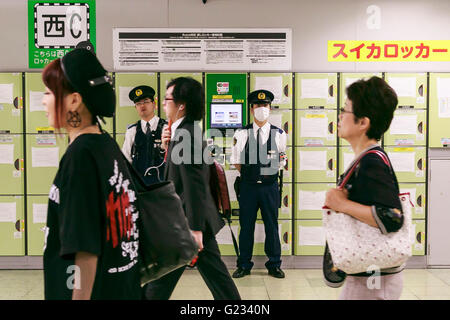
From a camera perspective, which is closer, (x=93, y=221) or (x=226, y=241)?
(x=93, y=221)

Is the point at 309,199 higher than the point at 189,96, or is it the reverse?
the point at 189,96

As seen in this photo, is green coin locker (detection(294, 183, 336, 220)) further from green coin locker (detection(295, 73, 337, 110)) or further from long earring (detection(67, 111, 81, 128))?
long earring (detection(67, 111, 81, 128))

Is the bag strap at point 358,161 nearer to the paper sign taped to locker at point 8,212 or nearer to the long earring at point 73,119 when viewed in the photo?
the long earring at point 73,119

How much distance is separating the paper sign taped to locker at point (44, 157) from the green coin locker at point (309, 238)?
2.63 metres

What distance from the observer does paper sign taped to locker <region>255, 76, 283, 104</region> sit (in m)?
4.33

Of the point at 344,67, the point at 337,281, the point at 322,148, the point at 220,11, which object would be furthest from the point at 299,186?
the point at 337,281

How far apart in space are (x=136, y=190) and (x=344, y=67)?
3.66m

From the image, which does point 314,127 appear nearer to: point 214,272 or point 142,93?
point 142,93

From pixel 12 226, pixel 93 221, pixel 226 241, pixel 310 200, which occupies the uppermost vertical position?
pixel 93 221

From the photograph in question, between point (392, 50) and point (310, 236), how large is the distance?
2160 mm

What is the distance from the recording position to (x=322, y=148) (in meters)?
4.34

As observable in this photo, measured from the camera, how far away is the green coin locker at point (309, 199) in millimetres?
4348

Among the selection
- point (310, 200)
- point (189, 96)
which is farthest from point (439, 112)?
point (189, 96)

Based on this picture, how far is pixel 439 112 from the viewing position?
4.32 meters
